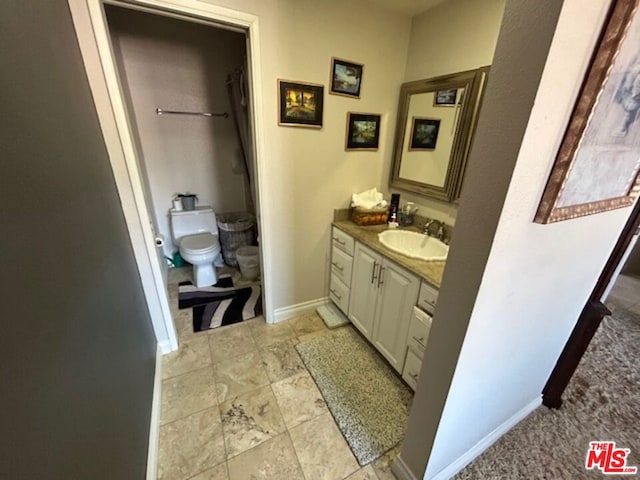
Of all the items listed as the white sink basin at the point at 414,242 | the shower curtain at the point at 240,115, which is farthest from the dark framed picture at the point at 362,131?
the shower curtain at the point at 240,115

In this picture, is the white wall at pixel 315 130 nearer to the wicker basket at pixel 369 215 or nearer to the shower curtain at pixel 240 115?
the wicker basket at pixel 369 215

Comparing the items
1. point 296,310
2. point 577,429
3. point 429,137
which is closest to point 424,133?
point 429,137

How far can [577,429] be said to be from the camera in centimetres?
145

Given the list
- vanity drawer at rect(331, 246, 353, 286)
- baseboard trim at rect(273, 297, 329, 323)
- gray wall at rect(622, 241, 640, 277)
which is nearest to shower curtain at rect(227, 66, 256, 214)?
vanity drawer at rect(331, 246, 353, 286)

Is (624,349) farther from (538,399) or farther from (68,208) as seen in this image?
(68,208)

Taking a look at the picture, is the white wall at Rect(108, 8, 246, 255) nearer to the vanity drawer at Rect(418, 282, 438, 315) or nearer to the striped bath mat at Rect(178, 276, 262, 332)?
the striped bath mat at Rect(178, 276, 262, 332)

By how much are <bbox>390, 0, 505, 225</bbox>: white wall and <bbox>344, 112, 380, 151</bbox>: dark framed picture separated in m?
0.40

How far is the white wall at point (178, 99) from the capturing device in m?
2.40

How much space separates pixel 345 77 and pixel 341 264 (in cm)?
134

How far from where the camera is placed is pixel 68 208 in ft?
2.68

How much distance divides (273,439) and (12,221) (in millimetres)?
1410

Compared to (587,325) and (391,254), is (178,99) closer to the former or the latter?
(391,254)

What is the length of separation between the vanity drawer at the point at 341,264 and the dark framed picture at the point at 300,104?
96cm
